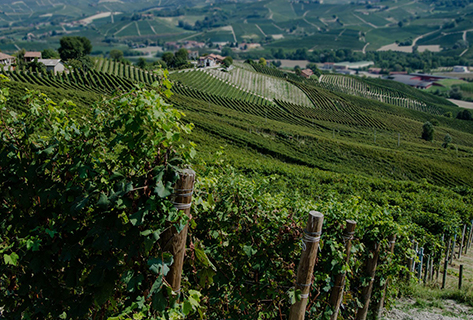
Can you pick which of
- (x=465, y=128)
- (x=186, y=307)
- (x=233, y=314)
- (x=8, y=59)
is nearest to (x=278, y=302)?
(x=233, y=314)

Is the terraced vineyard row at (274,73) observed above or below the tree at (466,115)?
above

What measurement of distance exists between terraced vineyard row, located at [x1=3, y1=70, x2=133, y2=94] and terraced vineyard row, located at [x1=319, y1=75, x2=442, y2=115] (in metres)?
78.6

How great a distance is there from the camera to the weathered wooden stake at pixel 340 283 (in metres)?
3.78

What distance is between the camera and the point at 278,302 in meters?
3.82

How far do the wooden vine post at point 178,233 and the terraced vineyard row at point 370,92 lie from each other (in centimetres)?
12331

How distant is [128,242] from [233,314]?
1.62 meters

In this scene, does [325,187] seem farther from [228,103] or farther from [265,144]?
[228,103]

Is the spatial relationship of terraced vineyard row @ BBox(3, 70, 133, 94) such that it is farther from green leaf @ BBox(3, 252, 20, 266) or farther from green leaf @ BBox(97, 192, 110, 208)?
green leaf @ BBox(97, 192, 110, 208)

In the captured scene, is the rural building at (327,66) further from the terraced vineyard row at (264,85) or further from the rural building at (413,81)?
the terraced vineyard row at (264,85)

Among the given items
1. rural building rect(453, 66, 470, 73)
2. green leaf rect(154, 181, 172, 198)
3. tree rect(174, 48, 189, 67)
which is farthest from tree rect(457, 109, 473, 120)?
green leaf rect(154, 181, 172, 198)

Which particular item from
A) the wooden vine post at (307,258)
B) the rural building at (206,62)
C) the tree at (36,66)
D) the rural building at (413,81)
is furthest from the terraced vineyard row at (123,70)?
the rural building at (413,81)

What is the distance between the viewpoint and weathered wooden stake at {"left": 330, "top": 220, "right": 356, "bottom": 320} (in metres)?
3.78

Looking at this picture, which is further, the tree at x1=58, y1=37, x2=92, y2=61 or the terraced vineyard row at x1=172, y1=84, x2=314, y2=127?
the tree at x1=58, y1=37, x2=92, y2=61

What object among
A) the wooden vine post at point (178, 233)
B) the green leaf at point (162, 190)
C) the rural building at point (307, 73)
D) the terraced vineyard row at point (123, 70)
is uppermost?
the green leaf at point (162, 190)
